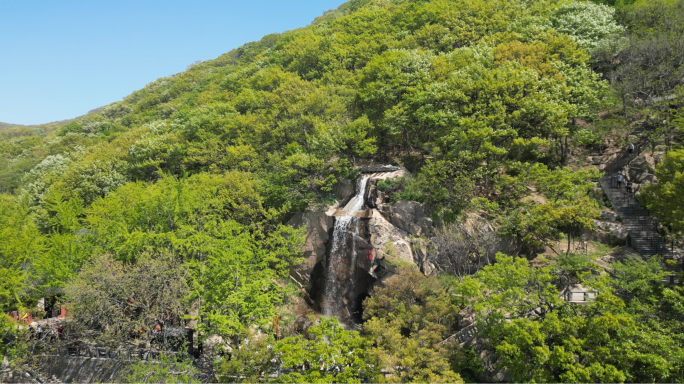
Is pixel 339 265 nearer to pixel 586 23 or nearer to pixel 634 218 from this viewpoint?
pixel 634 218

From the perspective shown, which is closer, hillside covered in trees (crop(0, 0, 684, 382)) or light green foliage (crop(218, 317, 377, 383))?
light green foliage (crop(218, 317, 377, 383))

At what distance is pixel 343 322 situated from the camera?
3173 cm

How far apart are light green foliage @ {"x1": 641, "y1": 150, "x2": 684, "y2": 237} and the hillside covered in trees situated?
0.42 feet

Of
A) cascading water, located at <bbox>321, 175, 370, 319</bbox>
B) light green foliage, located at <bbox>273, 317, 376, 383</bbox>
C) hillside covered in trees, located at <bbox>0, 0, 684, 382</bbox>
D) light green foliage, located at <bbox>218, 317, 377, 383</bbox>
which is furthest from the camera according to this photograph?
cascading water, located at <bbox>321, 175, 370, 319</bbox>

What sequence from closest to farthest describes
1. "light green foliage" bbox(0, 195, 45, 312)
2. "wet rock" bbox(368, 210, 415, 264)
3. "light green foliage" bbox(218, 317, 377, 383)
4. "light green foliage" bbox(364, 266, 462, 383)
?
"light green foliage" bbox(218, 317, 377, 383), "light green foliage" bbox(364, 266, 462, 383), "light green foliage" bbox(0, 195, 45, 312), "wet rock" bbox(368, 210, 415, 264)

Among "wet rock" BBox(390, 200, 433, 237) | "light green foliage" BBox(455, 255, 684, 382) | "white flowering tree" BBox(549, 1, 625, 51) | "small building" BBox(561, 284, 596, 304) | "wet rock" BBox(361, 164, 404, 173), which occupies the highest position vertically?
"white flowering tree" BBox(549, 1, 625, 51)

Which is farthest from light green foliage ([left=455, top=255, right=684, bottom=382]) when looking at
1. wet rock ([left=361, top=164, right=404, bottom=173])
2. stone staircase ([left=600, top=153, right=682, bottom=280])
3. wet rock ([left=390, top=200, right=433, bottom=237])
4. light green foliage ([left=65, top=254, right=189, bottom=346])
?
light green foliage ([left=65, top=254, right=189, bottom=346])

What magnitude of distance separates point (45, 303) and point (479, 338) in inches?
1331

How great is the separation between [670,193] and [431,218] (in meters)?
14.8

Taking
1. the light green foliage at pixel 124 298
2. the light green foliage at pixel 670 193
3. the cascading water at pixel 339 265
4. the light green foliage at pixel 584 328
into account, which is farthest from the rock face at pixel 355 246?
the light green foliage at pixel 670 193

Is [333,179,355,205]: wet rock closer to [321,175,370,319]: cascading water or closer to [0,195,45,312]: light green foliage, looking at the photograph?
[321,175,370,319]: cascading water

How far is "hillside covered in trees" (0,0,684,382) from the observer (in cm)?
1942

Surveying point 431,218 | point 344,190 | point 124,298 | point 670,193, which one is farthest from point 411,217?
point 124,298

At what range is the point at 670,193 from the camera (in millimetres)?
21312
